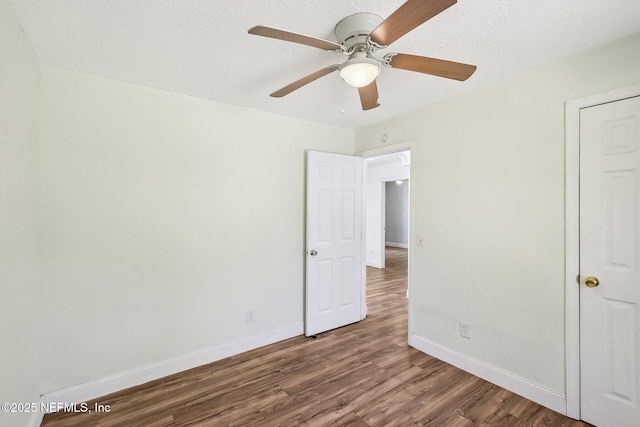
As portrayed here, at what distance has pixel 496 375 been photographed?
2.26 metres

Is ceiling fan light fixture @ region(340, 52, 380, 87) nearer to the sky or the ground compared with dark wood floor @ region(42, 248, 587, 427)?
nearer to the sky

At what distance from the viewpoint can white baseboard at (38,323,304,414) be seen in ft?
6.65

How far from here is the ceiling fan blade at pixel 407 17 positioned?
40.8 inches

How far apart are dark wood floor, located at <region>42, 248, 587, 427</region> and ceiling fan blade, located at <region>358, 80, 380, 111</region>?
215 centimetres

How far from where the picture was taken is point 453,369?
98.0 inches

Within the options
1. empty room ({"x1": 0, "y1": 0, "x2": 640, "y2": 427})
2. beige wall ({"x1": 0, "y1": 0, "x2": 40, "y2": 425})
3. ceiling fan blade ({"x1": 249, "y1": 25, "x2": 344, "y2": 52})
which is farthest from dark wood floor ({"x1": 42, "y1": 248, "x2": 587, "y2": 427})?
ceiling fan blade ({"x1": 249, "y1": 25, "x2": 344, "y2": 52})

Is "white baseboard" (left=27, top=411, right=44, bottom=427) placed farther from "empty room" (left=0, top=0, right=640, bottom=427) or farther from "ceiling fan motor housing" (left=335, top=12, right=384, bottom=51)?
"ceiling fan motor housing" (left=335, top=12, right=384, bottom=51)

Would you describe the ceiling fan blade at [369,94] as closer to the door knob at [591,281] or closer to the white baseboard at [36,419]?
the door knob at [591,281]

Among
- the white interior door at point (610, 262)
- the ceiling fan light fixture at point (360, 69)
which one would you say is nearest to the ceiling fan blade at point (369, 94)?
the ceiling fan light fixture at point (360, 69)

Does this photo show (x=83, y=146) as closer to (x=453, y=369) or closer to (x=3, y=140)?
(x=3, y=140)

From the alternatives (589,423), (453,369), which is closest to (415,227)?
(453,369)

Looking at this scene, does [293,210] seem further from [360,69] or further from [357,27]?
[357,27]

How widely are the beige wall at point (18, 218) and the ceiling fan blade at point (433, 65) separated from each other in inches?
74.5

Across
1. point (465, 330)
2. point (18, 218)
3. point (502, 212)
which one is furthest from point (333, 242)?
point (18, 218)
